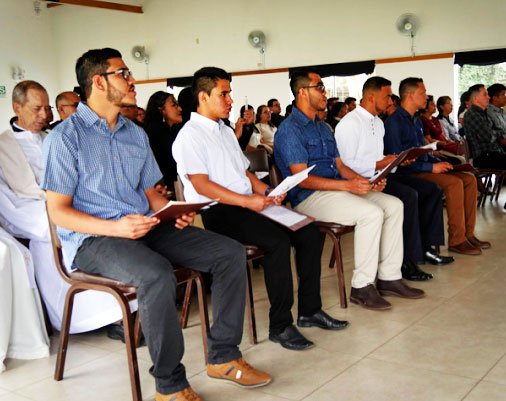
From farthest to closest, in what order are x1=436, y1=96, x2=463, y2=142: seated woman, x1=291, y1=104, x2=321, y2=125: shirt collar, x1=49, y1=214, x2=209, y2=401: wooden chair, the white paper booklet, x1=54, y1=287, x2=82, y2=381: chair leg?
1. x1=436, y1=96, x2=463, y2=142: seated woman
2. x1=291, y1=104, x2=321, y2=125: shirt collar
3. the white paper booklet
4. x1=54, y1=287, x2=82, y2=381: chair leg
5. x1=49, y1=214, x2=209, y2=401: wooden chair

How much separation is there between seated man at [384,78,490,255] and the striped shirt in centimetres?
214

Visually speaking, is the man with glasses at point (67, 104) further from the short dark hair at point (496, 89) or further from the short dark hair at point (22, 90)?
the short dark hair at point (496, 89)

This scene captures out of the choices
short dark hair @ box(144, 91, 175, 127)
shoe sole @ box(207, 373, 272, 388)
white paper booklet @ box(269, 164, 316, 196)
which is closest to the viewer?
shoe sole @ box(207, 373, 272, 388)

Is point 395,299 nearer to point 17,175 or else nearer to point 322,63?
point 17,175

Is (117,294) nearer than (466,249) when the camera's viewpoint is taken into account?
Yes

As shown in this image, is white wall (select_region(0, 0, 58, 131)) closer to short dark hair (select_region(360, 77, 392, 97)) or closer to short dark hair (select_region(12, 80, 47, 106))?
short dark hair (select_region(12, 80, 47, 106))

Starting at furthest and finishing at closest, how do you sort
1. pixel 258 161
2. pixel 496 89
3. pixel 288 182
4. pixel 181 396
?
pixel 496 89 → pixel 258 161 → pixel 288 182 → pixel 181 396

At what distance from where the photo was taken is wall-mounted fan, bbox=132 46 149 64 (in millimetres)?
11875

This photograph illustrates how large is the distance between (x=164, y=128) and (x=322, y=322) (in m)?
1.87

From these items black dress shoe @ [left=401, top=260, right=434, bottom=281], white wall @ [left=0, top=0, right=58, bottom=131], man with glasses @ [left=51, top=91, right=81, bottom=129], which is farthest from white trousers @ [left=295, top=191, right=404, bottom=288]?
white wall @ [left=0, top=0, right=58, bottom=131]

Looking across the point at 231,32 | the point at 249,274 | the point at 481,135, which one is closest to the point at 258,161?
the point at 249,274

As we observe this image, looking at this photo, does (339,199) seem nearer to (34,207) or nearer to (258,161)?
(258,161)

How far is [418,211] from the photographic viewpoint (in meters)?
3.92

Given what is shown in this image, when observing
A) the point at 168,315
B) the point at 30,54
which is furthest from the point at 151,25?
the point at 168,315
